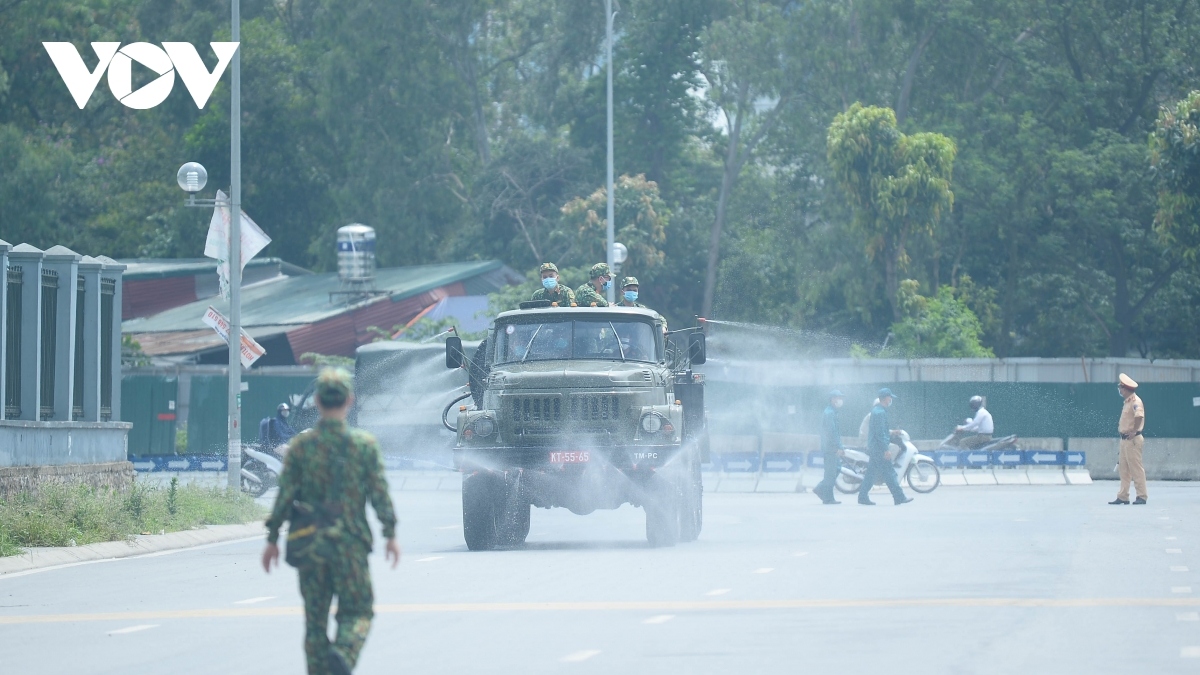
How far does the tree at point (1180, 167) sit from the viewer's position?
3791 centimetres

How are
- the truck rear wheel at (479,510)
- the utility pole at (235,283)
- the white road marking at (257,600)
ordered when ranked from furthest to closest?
the utility pole at (235,283)
the truck rear wheel at (479,510)
the white road marking at (257,600)

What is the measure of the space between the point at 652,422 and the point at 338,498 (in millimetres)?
10296

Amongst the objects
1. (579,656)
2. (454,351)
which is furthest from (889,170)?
(579,656)

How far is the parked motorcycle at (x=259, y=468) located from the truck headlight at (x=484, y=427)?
565 inches

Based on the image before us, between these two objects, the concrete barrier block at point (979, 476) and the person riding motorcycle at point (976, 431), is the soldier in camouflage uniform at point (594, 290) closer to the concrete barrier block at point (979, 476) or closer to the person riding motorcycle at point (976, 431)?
the concrete barrier block at point (979, 476)

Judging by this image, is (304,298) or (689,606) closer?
(689,606)

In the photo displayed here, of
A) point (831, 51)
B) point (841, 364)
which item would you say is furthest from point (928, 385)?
point (831, 51)

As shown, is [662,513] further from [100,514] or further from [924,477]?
[924,477]

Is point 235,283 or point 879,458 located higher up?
point 235,283

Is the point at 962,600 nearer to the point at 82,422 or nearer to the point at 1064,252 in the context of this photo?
the point at 82,422

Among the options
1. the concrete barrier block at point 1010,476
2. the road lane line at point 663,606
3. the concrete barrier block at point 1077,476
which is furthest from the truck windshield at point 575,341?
the concrete barrier block at point 1077,476

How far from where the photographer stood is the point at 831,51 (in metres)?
51.6

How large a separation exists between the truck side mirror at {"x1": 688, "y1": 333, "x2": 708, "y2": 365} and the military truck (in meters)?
0.03

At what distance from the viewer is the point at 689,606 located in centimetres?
1348
